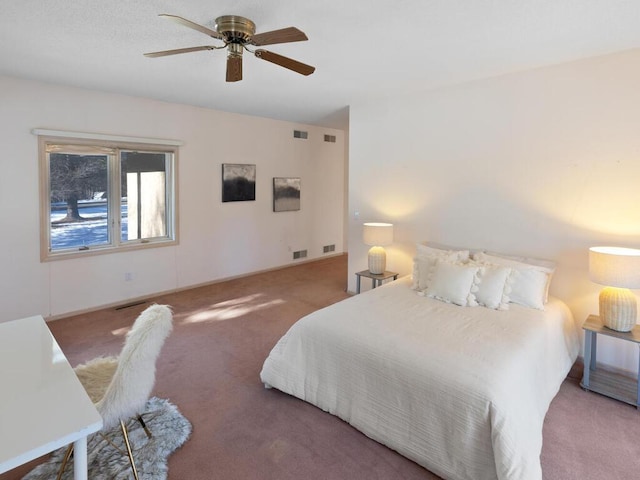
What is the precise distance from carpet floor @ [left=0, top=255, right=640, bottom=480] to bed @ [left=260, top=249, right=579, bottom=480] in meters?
0.14

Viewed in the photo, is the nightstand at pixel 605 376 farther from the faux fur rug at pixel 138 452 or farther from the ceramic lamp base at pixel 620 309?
the faux fur rug at pixel 138 452

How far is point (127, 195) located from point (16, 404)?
3.78 meters

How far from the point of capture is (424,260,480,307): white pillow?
120 inches

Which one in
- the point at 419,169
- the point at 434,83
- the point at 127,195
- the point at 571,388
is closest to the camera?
the point at 571,388

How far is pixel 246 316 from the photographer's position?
168 inches

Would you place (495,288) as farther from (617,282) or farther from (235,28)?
(235,28)

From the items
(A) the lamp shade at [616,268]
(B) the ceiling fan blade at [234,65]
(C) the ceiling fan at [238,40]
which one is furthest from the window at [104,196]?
(A) the lamp shade at [616,268]

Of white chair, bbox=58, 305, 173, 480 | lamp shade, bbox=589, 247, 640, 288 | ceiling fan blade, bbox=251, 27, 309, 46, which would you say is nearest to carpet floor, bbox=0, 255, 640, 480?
white chair, bbox=58, 305, 173, 480

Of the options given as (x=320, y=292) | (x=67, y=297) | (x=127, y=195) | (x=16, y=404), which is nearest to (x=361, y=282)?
(x=320, y=292)

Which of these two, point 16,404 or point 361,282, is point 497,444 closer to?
point 16,404

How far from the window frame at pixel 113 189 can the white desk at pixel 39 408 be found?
8.92 ft

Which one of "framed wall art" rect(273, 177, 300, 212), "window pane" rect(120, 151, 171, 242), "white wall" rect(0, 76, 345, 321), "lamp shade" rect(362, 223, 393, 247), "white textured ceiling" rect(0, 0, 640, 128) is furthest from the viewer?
"framed wall art" rect(273, 177, 300, 212)

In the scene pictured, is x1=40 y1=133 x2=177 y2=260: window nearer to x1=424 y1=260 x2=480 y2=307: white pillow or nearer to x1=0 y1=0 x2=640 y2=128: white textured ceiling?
x1=0 y1=0 x2=640 y2=128: white textured ceiling

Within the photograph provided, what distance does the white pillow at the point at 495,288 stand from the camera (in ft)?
9.77
